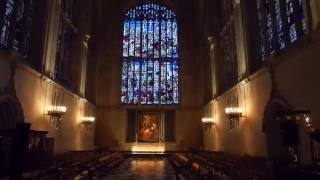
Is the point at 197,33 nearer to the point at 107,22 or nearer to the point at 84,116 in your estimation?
the point at 107,22

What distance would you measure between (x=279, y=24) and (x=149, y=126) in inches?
673

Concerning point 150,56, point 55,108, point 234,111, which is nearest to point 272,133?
point 234,111

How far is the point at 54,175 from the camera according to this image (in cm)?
734

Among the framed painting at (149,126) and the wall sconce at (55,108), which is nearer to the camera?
the wall sconce at (55,108)

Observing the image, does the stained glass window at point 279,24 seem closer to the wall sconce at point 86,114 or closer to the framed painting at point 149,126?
the wall sconce at point 86,114

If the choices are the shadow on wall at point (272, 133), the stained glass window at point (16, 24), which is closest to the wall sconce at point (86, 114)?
the stained glass window at point (16, 24)

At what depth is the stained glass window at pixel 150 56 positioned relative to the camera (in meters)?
28.6

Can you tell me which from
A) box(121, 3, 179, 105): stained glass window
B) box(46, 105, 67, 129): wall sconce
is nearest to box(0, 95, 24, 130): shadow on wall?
box(46, 105, 67, 129): wall sconce

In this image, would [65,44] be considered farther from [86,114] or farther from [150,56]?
[150,56]

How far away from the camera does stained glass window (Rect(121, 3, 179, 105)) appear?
28.6 m

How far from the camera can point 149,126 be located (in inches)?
1083

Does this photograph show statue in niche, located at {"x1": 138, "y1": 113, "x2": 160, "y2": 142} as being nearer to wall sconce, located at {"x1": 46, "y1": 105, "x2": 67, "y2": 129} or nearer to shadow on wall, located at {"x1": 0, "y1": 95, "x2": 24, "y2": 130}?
wall sconce, located at {"x1": 46, "y1": 105, "x2": 67, "y2": 129}

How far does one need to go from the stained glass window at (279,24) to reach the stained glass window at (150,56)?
14.7 meters

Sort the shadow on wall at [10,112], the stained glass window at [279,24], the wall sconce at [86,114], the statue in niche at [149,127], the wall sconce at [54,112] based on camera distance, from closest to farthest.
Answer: the shadow on wall at [10,112] < the stained glass window at [279,24] < the wall sconce at [54,112] < the wall sconce at [86,114] < the statue in niche at [149,127]
